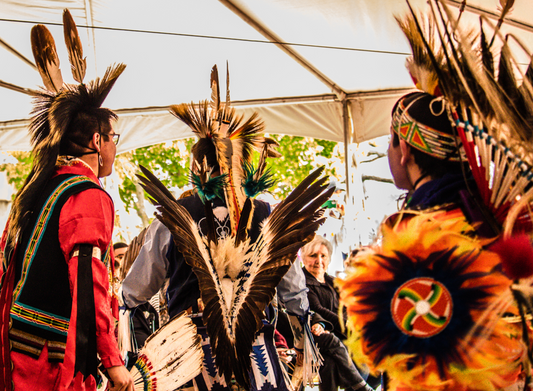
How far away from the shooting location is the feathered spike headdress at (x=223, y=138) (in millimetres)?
2588

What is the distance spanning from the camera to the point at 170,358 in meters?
2.15

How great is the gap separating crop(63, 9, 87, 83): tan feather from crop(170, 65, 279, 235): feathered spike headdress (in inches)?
17.9

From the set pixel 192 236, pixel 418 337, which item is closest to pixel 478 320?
pixel 418 337

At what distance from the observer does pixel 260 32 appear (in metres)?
4.18

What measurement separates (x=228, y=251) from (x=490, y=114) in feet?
4.16

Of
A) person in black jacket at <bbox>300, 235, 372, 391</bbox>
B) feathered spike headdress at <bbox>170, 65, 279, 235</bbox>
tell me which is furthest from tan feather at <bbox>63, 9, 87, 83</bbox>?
person in black jacket at <bbox>300, 235, 372, 391</bbox>

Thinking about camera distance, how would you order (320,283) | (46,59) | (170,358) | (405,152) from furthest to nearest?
(320,283), (46,59), (170,358), (405,152)

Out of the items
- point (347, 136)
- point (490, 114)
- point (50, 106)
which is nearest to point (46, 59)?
point (50, 106)

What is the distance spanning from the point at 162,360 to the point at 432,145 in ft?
4.45

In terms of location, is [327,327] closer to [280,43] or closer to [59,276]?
[280,43]

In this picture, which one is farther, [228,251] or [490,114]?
[228,251]

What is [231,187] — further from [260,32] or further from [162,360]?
[260,32]

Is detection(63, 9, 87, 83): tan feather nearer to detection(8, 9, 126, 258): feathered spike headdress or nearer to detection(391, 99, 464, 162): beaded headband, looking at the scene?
detection(8, 9, 126, 258): feathered spike headdress

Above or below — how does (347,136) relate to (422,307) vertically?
above
